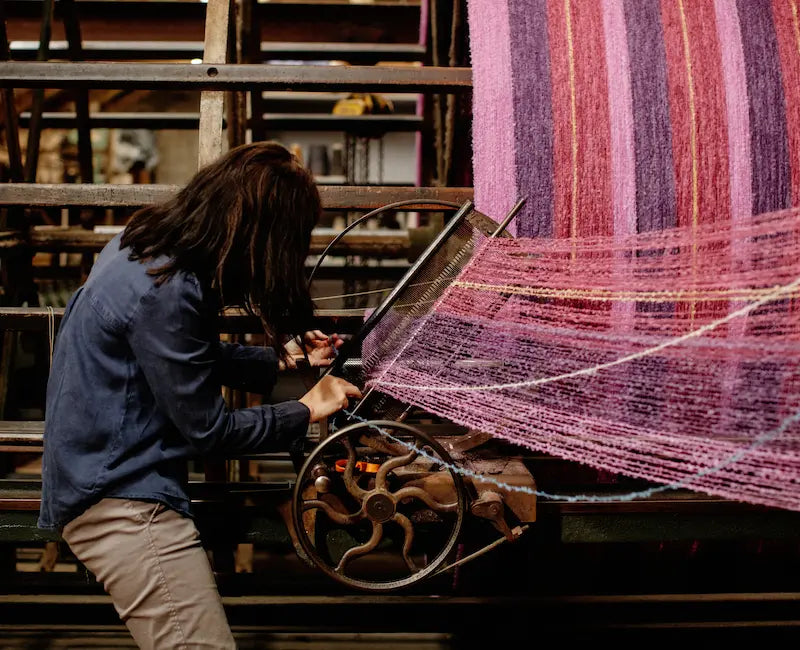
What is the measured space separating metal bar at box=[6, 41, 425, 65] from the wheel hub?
291cm

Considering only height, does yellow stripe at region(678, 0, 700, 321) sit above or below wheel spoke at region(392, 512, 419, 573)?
above

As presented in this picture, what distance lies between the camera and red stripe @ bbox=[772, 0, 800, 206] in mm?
1826

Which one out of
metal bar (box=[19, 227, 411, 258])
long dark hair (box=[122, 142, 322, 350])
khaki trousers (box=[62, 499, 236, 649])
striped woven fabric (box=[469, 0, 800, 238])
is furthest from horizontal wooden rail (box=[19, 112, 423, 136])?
khaki trousers (box=[62, 499, 236, 649])

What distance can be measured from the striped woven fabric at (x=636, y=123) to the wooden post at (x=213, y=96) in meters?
0.72

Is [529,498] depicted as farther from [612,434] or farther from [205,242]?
[205,242]

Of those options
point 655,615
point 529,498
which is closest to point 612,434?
point 529,498

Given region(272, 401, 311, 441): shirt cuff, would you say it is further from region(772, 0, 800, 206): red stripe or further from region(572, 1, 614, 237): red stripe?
region(772, 0, 800, 206): red stripe

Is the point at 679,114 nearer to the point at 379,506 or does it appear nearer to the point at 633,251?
the point at 633,251

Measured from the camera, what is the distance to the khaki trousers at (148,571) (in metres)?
1.47

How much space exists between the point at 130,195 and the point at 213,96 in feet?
1.23

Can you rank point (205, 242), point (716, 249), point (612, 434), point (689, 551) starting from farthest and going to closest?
point (689, 551)
point (716, 249)
point (612, 434)
point (205, 242)

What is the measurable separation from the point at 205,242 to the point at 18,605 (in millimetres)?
1660

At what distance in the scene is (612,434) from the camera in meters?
1.59

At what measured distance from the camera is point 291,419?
5.14 ft
